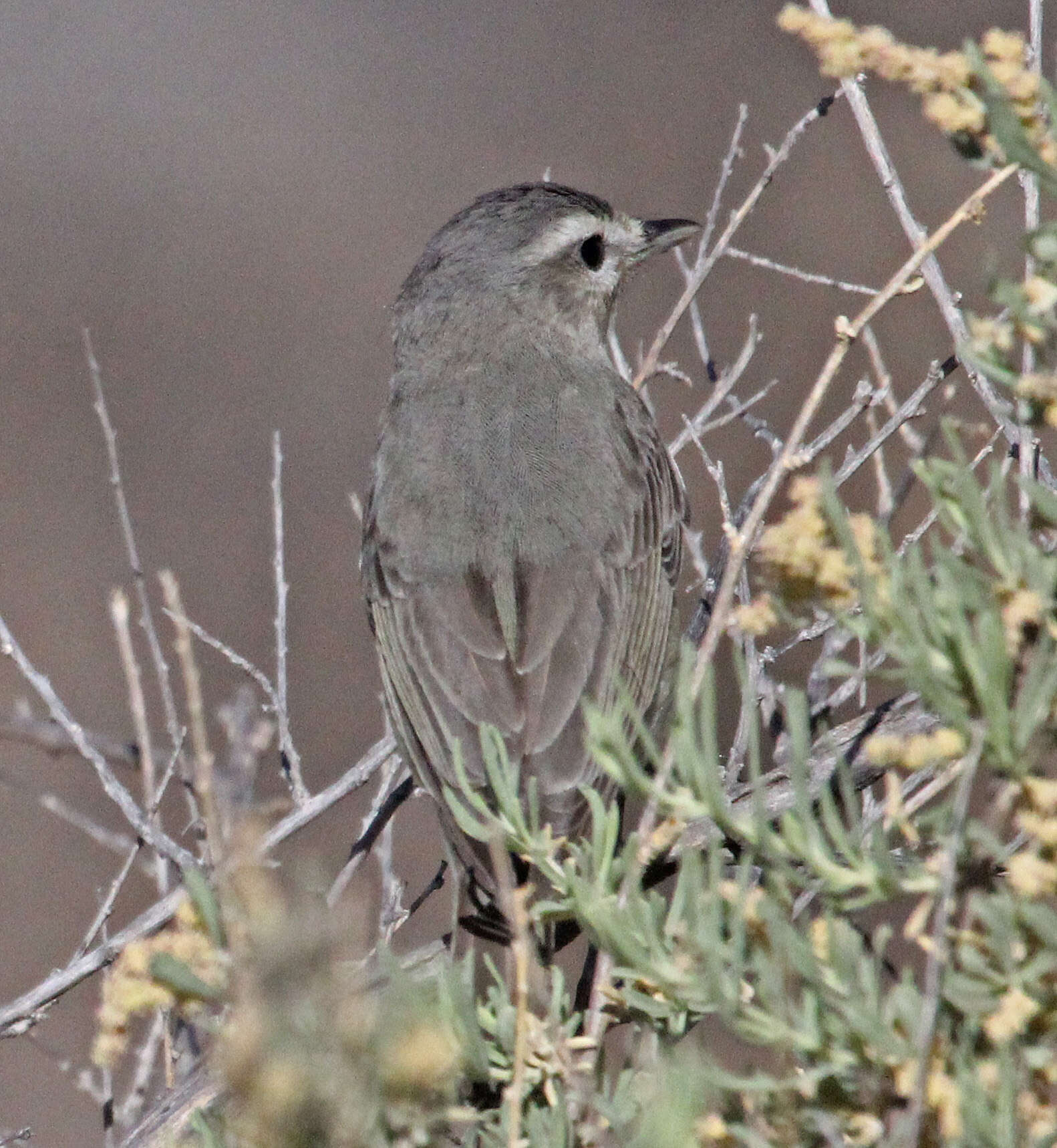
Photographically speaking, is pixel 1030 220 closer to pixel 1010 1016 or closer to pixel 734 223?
pixel 734 223

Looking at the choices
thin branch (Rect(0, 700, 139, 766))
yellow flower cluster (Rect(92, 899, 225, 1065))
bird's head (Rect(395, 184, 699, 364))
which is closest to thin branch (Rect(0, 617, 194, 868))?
thin branch (Rect(0, 700, 139, 766))

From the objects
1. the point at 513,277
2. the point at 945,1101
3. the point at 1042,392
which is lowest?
the point at 945,1101

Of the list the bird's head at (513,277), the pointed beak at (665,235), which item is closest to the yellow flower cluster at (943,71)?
the bird's head at (513,277)

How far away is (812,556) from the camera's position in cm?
186

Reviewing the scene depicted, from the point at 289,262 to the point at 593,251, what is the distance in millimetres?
5228

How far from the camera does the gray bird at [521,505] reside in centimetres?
407

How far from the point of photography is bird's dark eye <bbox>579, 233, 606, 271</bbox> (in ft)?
17.6

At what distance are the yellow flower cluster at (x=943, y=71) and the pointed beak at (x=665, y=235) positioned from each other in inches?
139

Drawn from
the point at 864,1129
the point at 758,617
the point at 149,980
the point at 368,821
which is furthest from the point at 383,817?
the point at 864,1129

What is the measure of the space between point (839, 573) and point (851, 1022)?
476 mm

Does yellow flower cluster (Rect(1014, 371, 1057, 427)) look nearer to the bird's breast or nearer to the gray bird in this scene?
the gray bird

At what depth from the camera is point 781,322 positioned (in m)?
8.65

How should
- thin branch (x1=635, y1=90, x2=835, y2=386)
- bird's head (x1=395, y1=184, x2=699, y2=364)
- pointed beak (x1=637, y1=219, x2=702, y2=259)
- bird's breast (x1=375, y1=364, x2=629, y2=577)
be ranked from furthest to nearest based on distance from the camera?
pointed beak (x1=637, y1=219, x2=702, y2=259) → bird's head (x1=395, y1=184, x2=699, y2=364) → bird's breast (x1=375, y1=364, x2=629, y2=577) → thin branch (x1=635, y1=90, x2=835, y2=386)

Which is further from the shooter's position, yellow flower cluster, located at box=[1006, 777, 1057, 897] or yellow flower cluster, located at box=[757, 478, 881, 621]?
yellow flower cluster, located at box=[757, 478, 881, 621]
